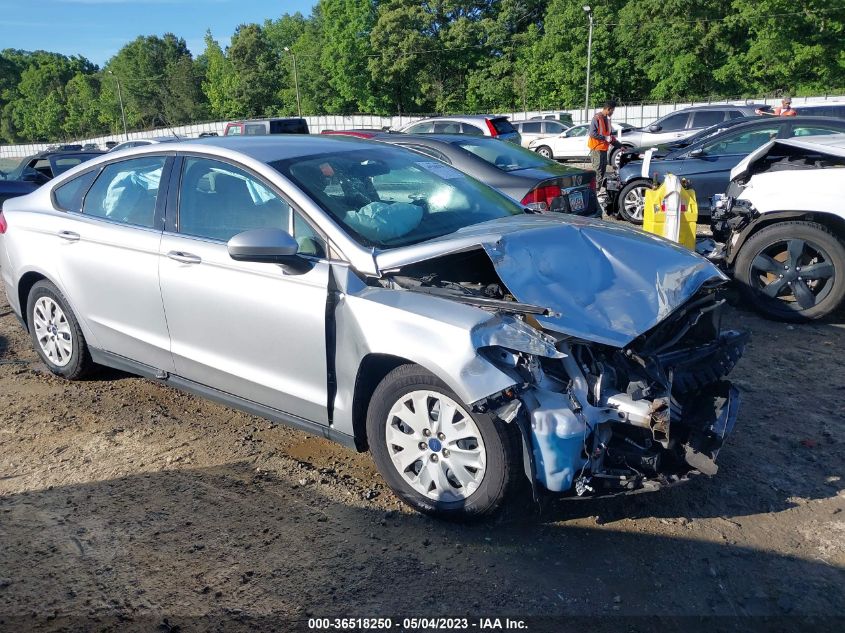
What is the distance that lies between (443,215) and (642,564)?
2.12 m

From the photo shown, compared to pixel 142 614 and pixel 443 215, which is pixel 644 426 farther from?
pixel 142 614

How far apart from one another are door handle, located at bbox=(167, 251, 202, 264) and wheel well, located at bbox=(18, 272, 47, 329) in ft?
5.59

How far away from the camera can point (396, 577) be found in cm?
294

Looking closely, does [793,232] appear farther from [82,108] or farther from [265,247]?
[82,108]

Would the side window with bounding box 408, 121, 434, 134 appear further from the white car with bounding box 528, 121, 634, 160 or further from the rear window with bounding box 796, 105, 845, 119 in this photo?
the rear window with bounding box 796, 105, 845, 119

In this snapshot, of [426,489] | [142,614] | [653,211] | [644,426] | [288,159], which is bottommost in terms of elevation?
[142,614]

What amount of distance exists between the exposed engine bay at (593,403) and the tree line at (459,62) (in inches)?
1890

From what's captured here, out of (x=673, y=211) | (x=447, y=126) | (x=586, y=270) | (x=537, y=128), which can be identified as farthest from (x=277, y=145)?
(x=537, y=128)

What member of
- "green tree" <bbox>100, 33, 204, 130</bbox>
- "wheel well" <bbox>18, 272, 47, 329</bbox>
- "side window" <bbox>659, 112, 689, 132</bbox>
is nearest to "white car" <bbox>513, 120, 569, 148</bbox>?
"side window" <bbox>659, 112, 689, 132</bbox>

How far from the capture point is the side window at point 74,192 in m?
4.85

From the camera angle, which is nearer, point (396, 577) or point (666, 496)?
point (396, 577)

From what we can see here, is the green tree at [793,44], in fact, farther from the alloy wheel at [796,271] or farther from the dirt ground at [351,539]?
the dirt ground at [351,539]

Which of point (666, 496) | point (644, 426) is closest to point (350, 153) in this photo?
point (644, 426)

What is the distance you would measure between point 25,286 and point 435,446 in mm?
3749
